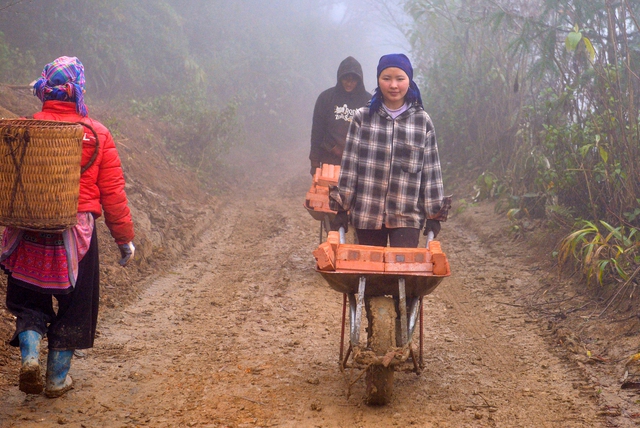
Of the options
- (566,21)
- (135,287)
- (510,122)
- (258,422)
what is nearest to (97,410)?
(258,422)

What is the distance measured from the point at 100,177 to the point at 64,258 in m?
0.52

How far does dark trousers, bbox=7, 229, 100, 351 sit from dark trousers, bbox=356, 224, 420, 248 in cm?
173

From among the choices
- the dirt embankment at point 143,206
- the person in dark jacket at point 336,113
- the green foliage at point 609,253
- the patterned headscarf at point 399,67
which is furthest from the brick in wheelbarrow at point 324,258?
the person in dark jacket at point 336,113

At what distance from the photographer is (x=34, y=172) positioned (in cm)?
321

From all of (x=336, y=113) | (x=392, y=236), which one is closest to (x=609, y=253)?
(x=392, y=236)

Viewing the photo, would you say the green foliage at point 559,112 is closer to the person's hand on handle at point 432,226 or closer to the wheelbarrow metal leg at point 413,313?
the person's hand on handle at point 432,226

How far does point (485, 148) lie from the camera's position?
38.8 feet

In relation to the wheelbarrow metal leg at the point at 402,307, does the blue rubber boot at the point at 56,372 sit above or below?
below

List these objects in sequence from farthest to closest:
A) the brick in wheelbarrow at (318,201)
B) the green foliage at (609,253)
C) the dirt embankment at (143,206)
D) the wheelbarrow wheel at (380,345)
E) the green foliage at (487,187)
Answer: the green foliage at (487,187) < the brick in wheelbarrow at (318,201) < the dirt embankment at (143,206) < the green foliage at (609,253) < the wheelbarrow wheel at (380,345)

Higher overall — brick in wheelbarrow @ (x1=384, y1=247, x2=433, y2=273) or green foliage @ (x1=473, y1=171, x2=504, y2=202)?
brick in wheelbarrow @ (x1=384, y1=247, x2=433, y2=273)

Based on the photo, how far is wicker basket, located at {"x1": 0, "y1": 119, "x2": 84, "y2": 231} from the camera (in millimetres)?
3188

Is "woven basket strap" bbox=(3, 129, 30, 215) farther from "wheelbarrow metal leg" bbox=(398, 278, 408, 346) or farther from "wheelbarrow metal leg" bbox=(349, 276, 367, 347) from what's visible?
"wheelbarrow metal leg" bbox=(398, 278, 408, 346)

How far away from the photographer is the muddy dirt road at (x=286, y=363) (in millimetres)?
3555

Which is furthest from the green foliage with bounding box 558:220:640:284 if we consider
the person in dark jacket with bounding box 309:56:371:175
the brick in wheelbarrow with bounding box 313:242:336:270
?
the person in dark jacket with bounding box 309:56:371:175
